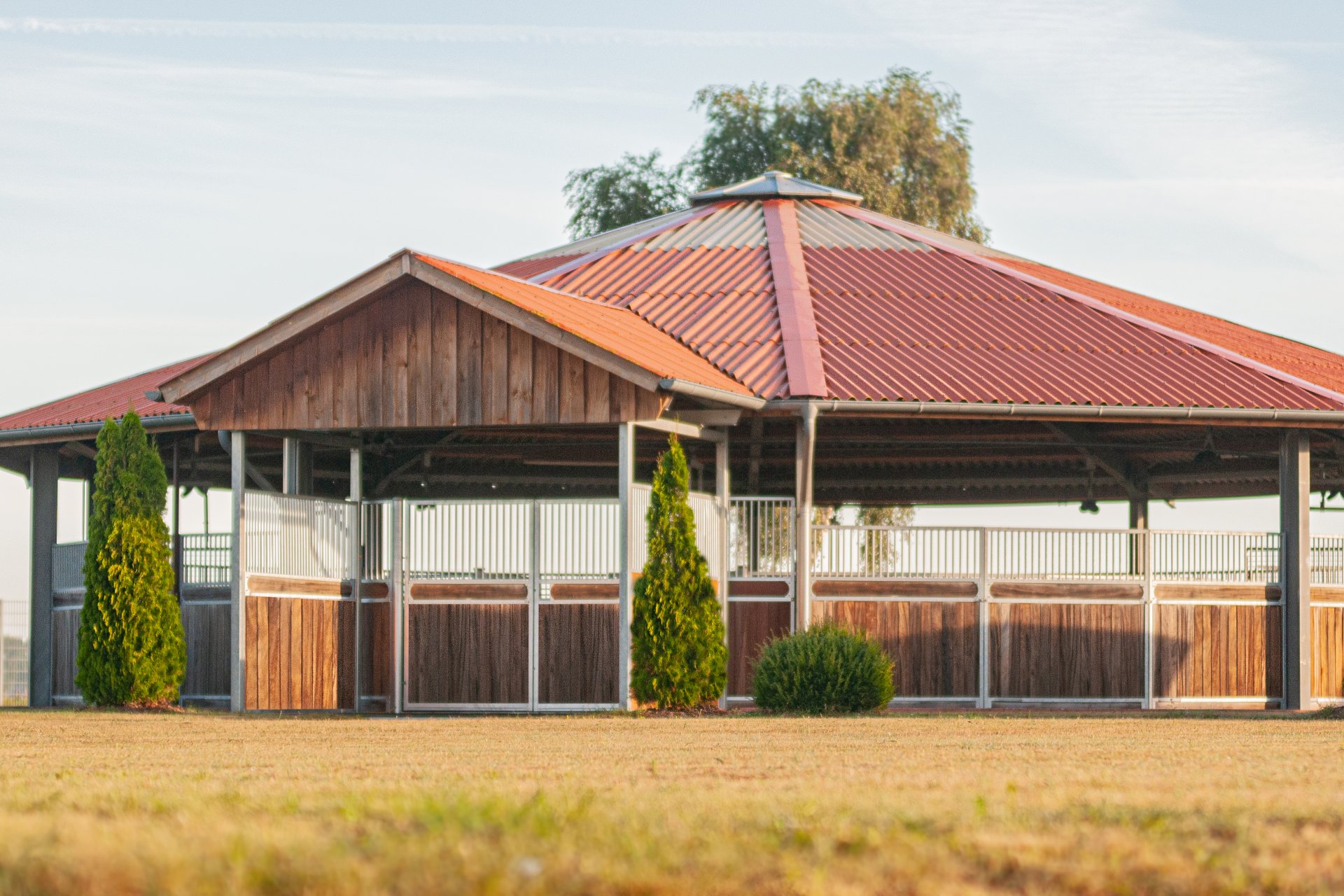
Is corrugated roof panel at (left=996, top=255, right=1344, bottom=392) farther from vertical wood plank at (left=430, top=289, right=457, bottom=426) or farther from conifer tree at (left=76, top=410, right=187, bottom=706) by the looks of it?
conifer tree at (left=76, top=410, right=187, bottom=706)

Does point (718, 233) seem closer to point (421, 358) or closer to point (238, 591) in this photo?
point (421, 358)

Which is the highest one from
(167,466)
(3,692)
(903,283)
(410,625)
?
(903,283)

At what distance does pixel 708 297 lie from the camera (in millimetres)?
21719

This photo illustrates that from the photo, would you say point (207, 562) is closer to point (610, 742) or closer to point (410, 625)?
point (410, 625)

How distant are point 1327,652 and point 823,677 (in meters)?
7.18

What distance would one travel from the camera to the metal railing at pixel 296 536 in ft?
60.9

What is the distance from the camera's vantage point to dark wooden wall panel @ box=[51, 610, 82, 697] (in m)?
21.8

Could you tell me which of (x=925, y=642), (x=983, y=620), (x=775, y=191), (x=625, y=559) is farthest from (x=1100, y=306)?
(x=625, y=559)

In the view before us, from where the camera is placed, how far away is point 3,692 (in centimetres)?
2858

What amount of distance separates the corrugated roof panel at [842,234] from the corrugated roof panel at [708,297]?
1.20 m

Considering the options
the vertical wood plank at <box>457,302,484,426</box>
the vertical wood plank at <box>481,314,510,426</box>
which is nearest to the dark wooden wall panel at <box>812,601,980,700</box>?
the vertical wood plank at <box>481,314,510,426</box>

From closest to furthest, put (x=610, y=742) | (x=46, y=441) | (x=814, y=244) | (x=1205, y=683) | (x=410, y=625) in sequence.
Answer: (x=610, y=742) < (x=410, y=625) < (x=1205, y=683) < (x=46, y=441) < (x=814, y=244)

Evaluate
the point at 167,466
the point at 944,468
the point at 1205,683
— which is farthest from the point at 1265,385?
the point at 167,466

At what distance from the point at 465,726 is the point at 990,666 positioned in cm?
677
